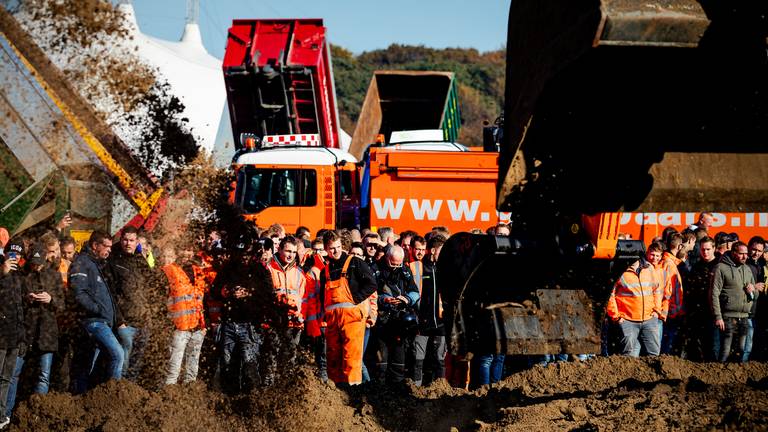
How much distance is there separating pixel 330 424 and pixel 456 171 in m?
8.58

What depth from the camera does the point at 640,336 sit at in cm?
1073

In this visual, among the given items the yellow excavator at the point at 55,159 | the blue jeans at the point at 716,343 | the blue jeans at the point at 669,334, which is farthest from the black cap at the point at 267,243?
the blue jeans at the point at 716,343

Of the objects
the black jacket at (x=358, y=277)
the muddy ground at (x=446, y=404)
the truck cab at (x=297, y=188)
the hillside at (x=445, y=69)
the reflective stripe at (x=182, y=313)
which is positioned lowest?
the muddy ground at (x=446, y=404)

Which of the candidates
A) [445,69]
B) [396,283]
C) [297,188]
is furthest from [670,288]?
[445,69]

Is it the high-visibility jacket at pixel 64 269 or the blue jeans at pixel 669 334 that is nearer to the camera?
the high-visibility jacket at pixel 64 269

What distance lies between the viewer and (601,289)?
726 cm

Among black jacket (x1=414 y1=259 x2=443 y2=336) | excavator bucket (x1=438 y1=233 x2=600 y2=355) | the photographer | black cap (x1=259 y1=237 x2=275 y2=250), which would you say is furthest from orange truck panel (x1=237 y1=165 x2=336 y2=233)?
excavator bucket (x1=438 y1=233 x2=600 y2=355)

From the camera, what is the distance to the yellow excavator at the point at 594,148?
15.5ft

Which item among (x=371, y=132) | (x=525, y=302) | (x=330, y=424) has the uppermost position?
(x=371, y=132)

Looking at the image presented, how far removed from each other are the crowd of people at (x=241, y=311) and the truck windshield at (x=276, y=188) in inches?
149

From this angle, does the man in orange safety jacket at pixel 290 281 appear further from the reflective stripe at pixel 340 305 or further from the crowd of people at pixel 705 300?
the crowd of people at pixel 705 300

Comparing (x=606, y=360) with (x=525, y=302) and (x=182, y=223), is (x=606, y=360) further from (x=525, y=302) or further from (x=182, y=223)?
(x=182, y=223)

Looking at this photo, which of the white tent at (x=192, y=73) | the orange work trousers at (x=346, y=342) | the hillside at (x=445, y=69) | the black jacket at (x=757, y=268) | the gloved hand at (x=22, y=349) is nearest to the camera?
the gloved hand at (x=22, y=349)

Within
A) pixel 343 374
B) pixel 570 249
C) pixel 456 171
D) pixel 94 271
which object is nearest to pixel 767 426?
pixel 570 249
